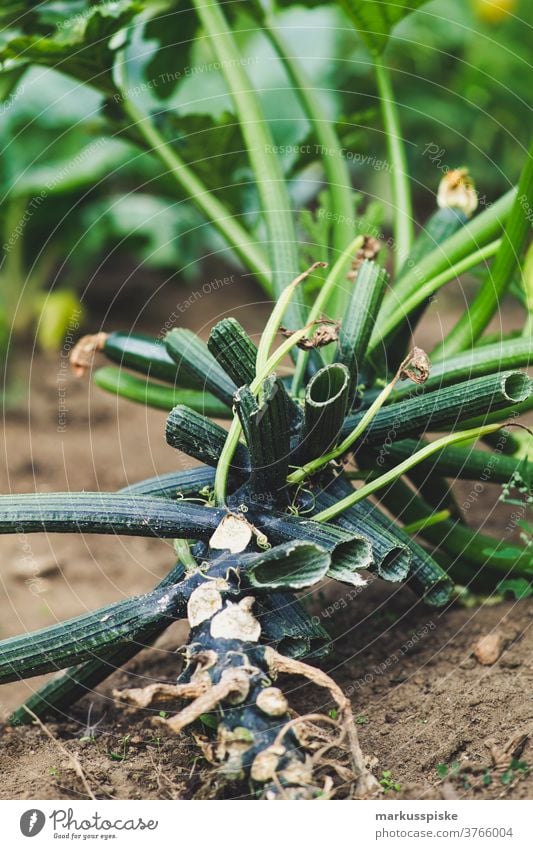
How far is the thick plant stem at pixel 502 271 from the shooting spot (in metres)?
1.33

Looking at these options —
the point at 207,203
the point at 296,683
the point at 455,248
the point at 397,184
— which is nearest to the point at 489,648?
the point at 296,683

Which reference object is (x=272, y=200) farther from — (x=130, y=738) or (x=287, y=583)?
(x=130, y=738)

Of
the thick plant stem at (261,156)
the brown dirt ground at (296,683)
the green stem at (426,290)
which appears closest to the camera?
the brown dirt ground at (296,683)

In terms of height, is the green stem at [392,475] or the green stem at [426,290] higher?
the green stem at [426,290]

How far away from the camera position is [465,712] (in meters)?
1.14

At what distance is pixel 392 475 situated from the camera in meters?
1.06

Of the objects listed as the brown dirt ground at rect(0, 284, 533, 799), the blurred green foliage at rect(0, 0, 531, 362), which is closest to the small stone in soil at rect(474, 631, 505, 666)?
the brown dirt ground at rect(0, 284, 533, 799)

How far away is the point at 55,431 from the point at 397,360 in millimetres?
1186

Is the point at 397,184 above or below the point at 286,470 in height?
above

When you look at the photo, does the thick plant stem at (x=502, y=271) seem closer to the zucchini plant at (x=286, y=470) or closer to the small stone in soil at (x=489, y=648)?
the zucchini plant at (x=286, y=470)

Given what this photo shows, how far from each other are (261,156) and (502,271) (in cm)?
52

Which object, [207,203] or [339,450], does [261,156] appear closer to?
[207,203]

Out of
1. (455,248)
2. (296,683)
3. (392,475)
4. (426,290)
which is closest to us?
(392,475)

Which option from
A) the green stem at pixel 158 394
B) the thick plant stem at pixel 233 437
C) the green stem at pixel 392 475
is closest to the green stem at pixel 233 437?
the thick plant stem at pixel 233 437
